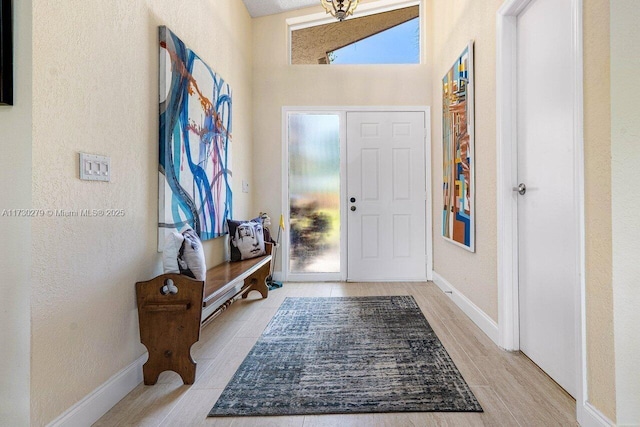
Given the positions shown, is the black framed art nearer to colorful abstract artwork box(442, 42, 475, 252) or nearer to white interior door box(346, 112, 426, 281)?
colorful abstract artwork box(442, 42, 475, 252)

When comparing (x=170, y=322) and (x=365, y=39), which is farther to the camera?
(x=365, y=39)

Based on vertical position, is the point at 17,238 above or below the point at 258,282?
above

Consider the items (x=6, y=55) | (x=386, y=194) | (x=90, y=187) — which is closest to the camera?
(x=6, y=55)

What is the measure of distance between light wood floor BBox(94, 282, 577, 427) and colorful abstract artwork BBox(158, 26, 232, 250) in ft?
2.52

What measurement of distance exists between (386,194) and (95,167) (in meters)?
3.33

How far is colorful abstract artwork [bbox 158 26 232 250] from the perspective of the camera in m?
2.31

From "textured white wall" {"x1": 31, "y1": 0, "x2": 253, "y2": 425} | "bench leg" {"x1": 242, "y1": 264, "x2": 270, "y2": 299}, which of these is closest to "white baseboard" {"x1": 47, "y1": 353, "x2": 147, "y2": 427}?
"textured white wall" {"x1": 31, "y1": 0, "x2": 253, "y2": 425}

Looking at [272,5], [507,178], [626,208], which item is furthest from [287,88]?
[626,208]

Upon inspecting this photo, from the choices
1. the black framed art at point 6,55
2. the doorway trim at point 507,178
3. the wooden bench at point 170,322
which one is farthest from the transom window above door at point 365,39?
the black framed art at point 6,55

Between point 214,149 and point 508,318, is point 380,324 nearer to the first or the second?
point 508,318

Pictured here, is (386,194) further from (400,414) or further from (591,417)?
(591,417)

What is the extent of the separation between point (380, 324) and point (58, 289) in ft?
7.00

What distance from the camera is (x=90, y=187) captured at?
1.69 metres

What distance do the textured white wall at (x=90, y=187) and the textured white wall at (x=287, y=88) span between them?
2.15 meters
